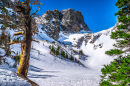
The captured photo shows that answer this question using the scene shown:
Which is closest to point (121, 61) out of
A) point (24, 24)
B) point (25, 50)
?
point (25, 50)

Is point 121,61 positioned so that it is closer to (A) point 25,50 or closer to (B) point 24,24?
(A) point 25,50

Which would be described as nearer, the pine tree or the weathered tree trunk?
the pine tree

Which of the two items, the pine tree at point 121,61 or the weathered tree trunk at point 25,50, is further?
the weathered tree trunk at point 25,50

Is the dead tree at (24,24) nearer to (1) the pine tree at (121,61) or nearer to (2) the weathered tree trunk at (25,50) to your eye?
(2) the weathered tree trunk at (25,50)

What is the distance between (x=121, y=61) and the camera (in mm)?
3430

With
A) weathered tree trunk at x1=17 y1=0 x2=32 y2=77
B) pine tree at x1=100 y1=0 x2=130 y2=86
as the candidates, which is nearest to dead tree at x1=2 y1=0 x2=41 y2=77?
weathered tree trunk at x1=17 y1=0 x2=32 y2=77

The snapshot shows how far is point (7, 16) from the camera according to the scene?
4422 mm

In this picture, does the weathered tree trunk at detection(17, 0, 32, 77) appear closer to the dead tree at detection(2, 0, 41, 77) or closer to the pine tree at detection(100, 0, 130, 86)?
the dead tree at detection(2, 0, 41, 77)

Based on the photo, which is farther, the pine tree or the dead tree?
the dead tree

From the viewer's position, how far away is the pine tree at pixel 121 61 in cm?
311

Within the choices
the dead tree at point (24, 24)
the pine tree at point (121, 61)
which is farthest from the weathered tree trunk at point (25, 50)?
the pine tree at point (121, 61)

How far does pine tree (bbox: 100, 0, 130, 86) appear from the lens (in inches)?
123

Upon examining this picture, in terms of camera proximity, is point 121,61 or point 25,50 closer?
point 121,61

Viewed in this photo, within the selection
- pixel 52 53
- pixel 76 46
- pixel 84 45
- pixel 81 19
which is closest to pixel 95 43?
pixel 84 45
